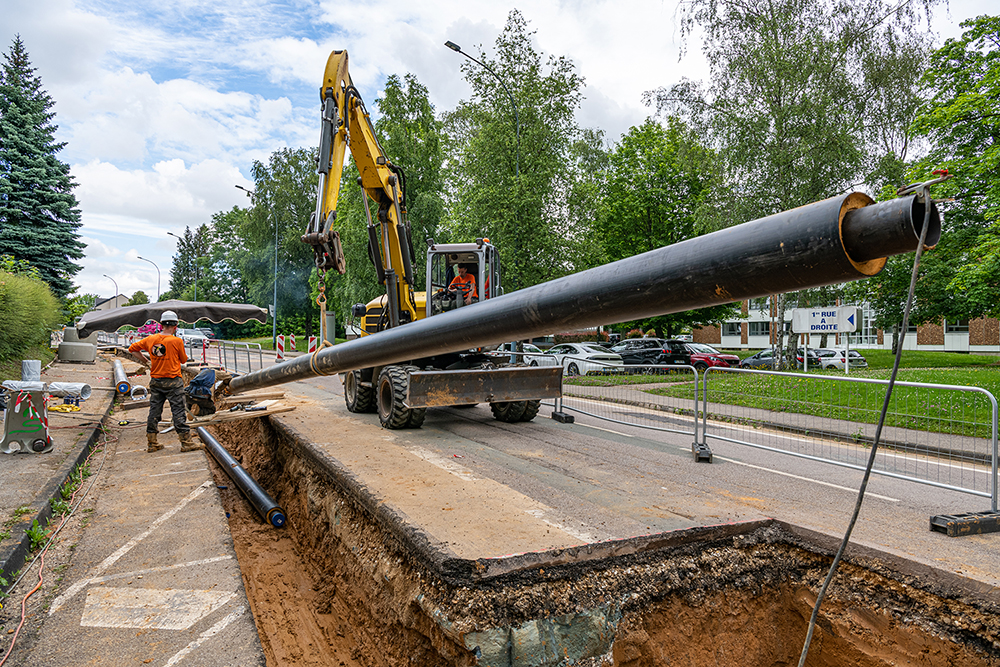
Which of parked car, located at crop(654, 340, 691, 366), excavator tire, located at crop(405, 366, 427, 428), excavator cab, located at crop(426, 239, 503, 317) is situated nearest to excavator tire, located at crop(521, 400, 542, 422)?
excavator tire, located at crop(405, 366, 427, 428)

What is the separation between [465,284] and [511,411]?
6.89 feet

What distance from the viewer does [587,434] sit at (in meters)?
8.40

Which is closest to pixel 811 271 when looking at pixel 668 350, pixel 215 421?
pixel 215 421

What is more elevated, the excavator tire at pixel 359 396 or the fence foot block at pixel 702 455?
the excavator tire at pixel 359 396

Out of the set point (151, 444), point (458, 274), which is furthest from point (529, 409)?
point (151, 444)

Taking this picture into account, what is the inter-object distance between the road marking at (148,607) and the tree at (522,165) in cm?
1519

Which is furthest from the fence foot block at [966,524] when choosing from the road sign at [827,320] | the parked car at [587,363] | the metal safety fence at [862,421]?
the road sign at [827,320]

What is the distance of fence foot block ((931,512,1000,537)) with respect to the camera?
4.14 metres

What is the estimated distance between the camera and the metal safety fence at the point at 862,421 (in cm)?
529

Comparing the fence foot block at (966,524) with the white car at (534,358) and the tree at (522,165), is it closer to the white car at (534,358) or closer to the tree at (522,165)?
the white car at (534,358)

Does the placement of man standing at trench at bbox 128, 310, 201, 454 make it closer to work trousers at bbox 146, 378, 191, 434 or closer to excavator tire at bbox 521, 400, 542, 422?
work trousers at bbox 146, 378, 191, 434

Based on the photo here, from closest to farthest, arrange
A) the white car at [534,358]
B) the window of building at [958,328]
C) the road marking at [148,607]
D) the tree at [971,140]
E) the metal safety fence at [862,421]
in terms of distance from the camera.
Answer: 1. the road marking at [148,607]
2. the metal safety fence at [862,421]
3. the white car at [534,358]
4. the tree at [971,140]
5. the window of building at [958,328]

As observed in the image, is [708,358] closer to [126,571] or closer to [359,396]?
[359,396]

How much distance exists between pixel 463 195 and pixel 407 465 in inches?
628
